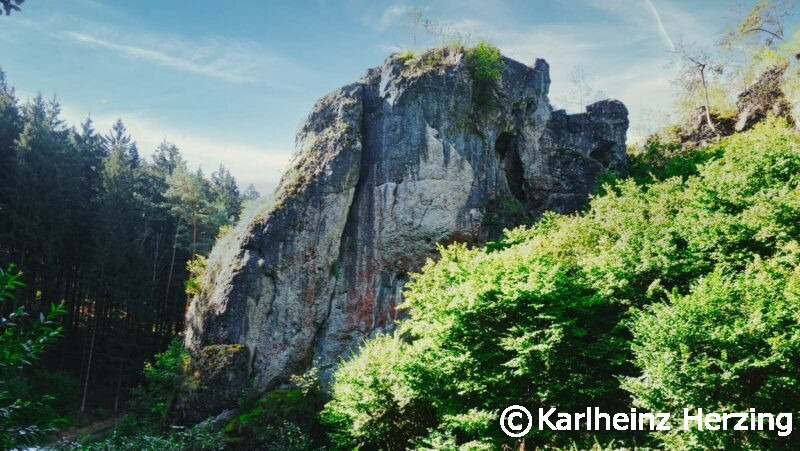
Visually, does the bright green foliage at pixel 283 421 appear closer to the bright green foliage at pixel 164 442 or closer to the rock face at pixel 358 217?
the bright green foliage at pixel 164 442

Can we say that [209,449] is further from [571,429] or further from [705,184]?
[705,184]

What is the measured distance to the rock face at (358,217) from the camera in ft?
73.5

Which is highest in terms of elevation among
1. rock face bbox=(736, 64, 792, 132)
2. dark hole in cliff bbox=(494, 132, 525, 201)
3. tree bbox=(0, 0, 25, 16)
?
rock face bbox=(736, 64, 792, 132)

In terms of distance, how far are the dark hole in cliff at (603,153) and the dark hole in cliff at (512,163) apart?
172 inches

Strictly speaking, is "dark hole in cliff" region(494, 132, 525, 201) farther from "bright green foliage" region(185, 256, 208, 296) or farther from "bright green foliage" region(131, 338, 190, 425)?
"bright green foliage" region(131, 338, 190, 425)

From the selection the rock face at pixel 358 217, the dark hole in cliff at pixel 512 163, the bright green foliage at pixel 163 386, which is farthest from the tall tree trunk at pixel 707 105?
the bright green foliage at pixel 163 386

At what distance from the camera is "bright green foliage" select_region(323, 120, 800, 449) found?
10.7 metres

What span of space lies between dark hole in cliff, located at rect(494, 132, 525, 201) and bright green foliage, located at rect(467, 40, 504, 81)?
333 centimetres

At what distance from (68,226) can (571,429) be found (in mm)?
35461

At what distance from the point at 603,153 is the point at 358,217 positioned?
1458 cm

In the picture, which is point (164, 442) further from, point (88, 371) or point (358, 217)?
point (88, 371)

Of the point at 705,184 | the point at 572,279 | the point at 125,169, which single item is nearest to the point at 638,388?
the point at 572,279

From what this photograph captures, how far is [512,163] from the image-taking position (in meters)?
27.6

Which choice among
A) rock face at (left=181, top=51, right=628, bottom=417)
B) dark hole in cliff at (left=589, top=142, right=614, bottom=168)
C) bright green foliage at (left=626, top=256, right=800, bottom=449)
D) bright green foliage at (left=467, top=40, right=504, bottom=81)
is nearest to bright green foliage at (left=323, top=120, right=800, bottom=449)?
bright green foliage at (left=626, top=256, right=800, bottom=449)
